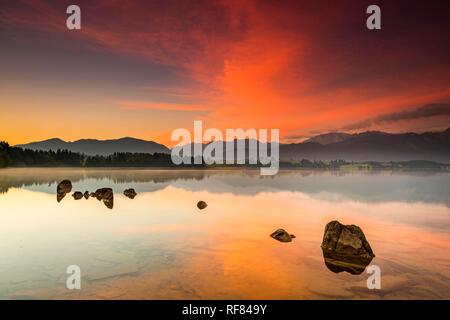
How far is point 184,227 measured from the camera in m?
24.4

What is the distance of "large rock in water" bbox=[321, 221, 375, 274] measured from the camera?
1536 cm

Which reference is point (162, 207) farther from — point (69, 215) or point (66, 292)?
point (66, 292)

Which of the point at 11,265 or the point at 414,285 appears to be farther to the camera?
the point at 11,265

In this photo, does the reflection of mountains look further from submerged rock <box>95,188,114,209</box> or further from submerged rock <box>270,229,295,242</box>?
submerged rock <box>270,229,295,242</box>

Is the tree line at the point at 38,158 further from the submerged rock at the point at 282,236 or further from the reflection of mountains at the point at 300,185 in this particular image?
the submerged rock at the point at 282,236

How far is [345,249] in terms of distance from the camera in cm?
1677

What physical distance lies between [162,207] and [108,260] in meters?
18.5

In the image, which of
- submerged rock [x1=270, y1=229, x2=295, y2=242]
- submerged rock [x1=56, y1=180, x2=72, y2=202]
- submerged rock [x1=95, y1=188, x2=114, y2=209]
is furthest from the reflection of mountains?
submerged rock [x1=270, y1=229, x2=295, y2=242]

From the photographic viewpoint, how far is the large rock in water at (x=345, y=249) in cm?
1536
